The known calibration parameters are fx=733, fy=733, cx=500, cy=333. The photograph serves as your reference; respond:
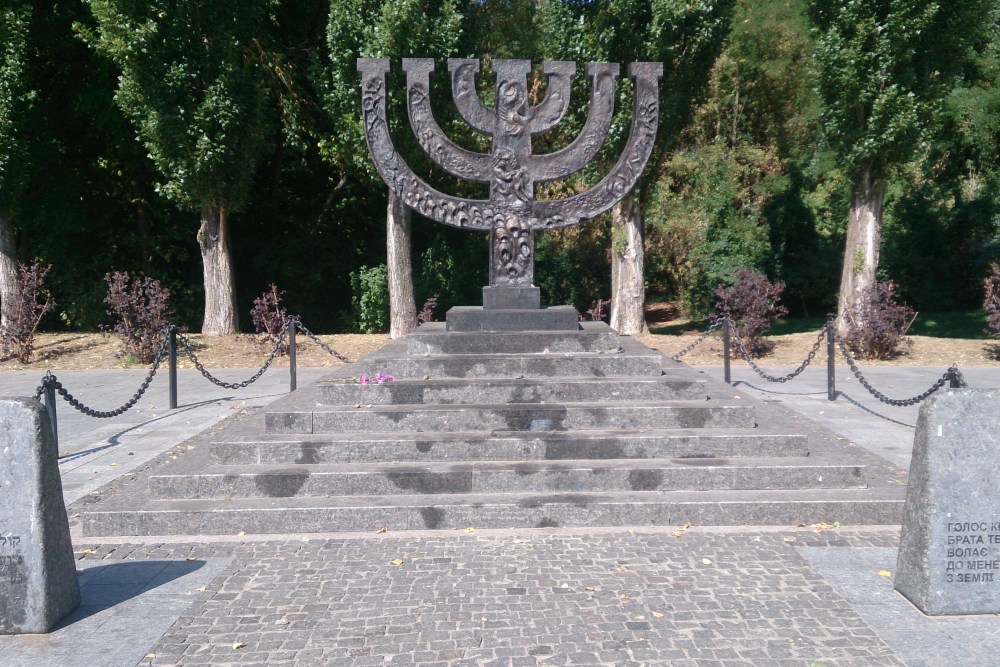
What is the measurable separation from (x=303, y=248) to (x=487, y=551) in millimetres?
16076

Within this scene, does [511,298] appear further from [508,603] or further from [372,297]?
[372,297]

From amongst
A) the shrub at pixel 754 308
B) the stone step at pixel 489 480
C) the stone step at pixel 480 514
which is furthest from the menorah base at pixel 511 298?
the shrub at pixel 754 308

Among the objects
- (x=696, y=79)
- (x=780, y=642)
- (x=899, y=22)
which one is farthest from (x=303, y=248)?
(x=780, y=642)

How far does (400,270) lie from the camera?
15719 mm

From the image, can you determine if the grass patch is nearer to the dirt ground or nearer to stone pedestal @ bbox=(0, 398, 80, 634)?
the dirt ground

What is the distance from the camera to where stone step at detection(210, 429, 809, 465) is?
231 inches

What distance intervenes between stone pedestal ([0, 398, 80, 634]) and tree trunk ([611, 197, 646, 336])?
496 inches

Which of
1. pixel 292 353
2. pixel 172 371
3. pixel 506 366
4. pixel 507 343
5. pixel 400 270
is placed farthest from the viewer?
pixel 400 270

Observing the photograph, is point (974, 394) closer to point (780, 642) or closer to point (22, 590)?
point (780, 642)

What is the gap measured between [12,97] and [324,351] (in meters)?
7.82

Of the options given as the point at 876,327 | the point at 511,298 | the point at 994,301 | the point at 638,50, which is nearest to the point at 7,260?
the point at 511,298

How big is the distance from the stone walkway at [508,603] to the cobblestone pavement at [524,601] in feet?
0.04

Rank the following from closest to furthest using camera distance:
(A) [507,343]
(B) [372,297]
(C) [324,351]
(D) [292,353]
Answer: (A) [507,343] → (D) [292,353] → (C) [324,351] → (B) [372,297]

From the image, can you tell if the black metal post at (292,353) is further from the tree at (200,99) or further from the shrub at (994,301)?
the shrub at (994,301)
